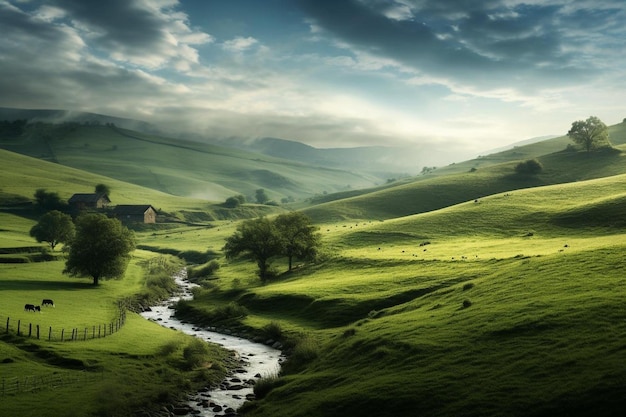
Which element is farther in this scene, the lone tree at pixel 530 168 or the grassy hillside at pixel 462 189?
the lone tree at pixel 530 168

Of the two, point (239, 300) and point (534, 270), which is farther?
point (239, 300)

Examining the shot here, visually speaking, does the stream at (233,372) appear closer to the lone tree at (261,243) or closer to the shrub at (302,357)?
the shrub at (302,357)

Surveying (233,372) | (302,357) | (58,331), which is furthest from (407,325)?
(58,331)

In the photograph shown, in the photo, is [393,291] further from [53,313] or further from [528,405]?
[53,313]

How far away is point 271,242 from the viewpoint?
8962 cm

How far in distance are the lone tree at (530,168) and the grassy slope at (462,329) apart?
115 meters

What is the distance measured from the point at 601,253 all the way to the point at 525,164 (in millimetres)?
158989

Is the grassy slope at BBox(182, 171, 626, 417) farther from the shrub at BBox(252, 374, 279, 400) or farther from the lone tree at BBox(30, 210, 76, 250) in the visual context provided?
the lone tree at BBox(30, 210, 76, 250)

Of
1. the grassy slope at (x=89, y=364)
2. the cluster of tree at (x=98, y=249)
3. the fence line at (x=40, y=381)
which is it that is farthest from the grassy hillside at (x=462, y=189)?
the fence line at (x=40, y=381)

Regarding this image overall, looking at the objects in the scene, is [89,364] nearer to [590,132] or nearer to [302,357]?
[302,357]

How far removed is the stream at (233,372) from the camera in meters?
38.2

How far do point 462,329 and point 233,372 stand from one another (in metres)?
24.1

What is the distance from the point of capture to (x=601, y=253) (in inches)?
1900

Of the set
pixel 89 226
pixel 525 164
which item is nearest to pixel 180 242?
pixel 89 226
